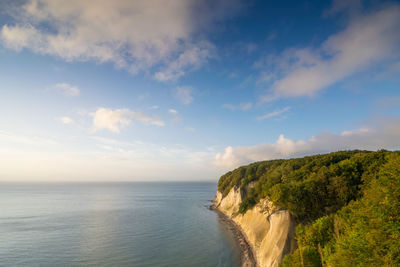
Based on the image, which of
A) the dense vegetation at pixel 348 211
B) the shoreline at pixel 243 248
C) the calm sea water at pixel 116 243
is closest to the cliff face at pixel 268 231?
the shoreline at pixel 243 248

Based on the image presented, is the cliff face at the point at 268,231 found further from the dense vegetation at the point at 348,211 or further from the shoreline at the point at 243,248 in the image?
the dense vegetation at the point at 348,211

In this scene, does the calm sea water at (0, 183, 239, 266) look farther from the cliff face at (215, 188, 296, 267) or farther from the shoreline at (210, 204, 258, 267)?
the cliff face at (215, 188, 296, 267)

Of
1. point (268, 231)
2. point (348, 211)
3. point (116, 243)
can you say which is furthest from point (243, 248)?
point (116, 243)

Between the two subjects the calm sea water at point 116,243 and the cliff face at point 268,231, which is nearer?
the cliff face at point 268,231

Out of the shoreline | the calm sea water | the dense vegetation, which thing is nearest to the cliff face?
the shoreline

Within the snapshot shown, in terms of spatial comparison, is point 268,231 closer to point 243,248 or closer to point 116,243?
point 243,248

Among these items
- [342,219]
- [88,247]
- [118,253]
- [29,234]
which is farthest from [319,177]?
[29,234]

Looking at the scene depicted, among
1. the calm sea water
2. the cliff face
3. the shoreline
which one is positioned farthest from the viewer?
the calm sea water
